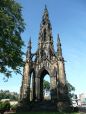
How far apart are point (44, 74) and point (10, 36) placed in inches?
960

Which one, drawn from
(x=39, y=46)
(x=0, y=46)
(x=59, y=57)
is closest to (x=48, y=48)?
(x=39, y=46)

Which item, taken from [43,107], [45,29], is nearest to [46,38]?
[45,29]

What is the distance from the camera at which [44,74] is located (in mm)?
43875

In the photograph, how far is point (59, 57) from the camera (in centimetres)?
3994

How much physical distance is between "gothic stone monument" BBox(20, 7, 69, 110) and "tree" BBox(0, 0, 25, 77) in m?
16.4

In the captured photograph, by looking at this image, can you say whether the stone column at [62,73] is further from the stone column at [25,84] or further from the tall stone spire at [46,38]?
the stone column at [25,84]

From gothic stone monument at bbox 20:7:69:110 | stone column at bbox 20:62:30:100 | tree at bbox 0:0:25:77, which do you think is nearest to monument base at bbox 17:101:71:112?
gothic stone monument at bbox 20:7:69:110

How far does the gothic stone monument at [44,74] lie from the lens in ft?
121

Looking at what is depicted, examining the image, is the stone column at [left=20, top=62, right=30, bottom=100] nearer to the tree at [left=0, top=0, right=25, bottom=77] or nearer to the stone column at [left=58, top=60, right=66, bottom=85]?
the stone column at [left=58, top=60, right=66, bottom=85]

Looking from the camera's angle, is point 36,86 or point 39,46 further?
point 39,46

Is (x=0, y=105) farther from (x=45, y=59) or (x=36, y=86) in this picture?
(x=45, y=59)

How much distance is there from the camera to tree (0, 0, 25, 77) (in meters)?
20.5

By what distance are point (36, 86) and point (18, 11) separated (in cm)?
2139

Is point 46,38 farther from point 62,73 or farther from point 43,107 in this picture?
point 43,107
